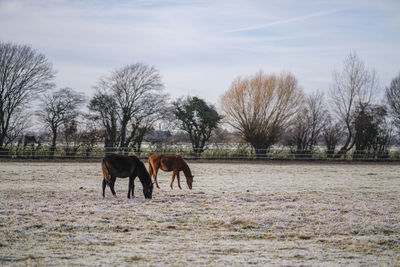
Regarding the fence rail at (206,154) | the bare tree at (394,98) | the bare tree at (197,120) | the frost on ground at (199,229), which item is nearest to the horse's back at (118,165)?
the frost on ground at (199,229)

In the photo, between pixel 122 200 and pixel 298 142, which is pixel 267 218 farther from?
pixel 298 142

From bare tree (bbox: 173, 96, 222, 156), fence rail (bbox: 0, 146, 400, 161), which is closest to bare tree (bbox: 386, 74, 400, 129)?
fence rail (bbox: 0, 146, 400, 161)

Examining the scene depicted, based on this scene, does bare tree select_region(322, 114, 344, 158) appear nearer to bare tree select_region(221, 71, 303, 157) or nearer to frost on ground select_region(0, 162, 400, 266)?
bare tree select_region(221, 71, 303, 157)

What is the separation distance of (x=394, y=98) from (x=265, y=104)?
39.6 feet

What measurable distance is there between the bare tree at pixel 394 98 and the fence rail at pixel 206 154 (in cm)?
363

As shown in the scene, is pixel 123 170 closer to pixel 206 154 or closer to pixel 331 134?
pixel 206 154

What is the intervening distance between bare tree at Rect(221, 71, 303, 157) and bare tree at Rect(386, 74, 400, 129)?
346 inches

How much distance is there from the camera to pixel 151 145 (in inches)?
1283

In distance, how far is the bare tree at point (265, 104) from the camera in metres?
34.7

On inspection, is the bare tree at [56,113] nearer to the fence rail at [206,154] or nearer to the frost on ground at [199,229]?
the fence rail at [206,154]

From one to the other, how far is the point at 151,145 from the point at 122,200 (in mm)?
21959

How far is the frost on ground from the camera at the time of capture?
5.73 m

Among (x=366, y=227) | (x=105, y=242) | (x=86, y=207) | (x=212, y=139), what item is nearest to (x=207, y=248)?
(x=105, y=242)

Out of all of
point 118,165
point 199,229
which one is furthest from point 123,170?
point 199,229
